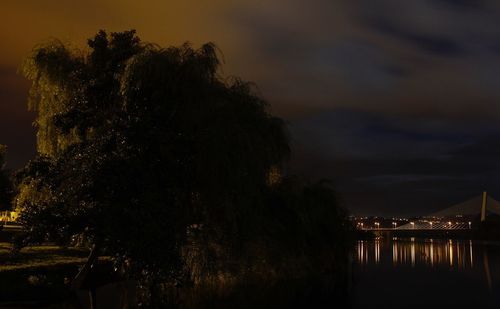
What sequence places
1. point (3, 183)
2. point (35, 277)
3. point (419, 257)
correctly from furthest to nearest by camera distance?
point (419, 257), point (3, 183), point (35, 277)

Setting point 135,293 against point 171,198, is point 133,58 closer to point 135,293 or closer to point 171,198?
point 171,198

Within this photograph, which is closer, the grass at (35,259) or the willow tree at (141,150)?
the willow tree at (141,150)

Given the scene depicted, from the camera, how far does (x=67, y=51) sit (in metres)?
19.7

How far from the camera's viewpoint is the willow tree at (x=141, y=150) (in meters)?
15.7

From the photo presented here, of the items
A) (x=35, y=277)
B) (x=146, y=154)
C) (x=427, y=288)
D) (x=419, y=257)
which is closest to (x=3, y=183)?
(x=35, y=277)

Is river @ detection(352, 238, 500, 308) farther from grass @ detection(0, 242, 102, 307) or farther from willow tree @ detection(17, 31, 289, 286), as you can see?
willow tree @ detection(17, 31, 289, 286)

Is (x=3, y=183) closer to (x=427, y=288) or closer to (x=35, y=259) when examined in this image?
(x=35, y=259)

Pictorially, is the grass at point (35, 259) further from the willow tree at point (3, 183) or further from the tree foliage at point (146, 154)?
the willow tree at point (3, 183)

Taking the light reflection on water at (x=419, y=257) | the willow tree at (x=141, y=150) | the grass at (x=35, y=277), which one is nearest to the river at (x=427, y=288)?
the light reflection on water at (x=419, y=257)

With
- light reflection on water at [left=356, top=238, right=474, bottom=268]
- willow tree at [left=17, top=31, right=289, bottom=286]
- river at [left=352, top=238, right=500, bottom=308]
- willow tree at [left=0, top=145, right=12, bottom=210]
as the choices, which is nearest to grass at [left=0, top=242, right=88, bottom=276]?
willow tree at [left=17, top=31, right=289, bottom=286]

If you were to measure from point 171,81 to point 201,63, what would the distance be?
1303mm

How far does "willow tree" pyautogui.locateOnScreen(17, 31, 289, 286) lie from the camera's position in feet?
51.6

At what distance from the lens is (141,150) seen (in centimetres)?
1627

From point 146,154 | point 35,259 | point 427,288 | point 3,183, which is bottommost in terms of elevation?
point 427,288
